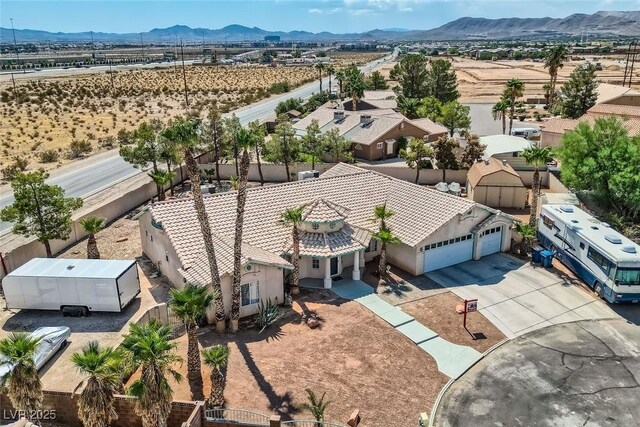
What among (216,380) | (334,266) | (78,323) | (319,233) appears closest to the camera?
(216,380)

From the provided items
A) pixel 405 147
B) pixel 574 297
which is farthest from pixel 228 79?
pixel 574 297

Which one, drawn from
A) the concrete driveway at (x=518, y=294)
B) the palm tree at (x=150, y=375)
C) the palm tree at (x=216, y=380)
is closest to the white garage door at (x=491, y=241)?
the concrete driveway at (x=518, y=294)

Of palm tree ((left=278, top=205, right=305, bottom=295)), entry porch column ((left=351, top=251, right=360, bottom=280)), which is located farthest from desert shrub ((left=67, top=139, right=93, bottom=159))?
entry porch column ((left=351, top=251, right=360, bottom=280))

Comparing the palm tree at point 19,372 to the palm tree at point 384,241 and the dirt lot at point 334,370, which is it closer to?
the dirt lot at point 334,370

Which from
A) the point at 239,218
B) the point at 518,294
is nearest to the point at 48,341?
the point at 239,218

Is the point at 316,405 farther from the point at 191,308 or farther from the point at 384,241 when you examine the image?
the point at 384,241
